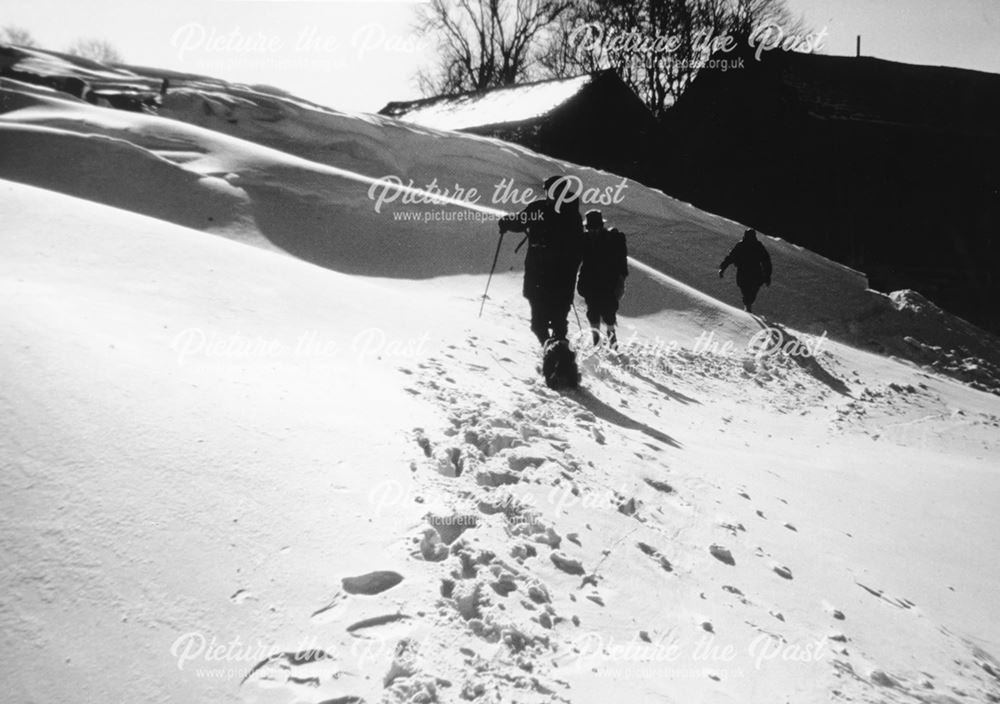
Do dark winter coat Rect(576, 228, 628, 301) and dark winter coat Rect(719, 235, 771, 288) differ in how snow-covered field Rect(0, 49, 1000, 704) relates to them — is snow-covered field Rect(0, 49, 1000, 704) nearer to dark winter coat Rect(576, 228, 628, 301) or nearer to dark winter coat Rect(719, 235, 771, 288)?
dark winter coat Rect(576, 228, 628, 301)

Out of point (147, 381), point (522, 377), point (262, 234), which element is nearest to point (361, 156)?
point (262, 234)

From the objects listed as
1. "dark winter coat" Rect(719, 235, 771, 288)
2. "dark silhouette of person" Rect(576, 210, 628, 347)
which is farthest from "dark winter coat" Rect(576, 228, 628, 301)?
"dark winter coat" Rect(719, 235, 771, 288)

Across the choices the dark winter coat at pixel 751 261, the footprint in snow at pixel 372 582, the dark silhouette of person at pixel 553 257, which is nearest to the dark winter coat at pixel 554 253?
the dark silhouette of person at pixel 553 257

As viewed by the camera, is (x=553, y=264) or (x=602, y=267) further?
(x=602, y=267)

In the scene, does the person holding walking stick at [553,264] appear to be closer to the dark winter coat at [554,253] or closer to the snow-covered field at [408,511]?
the dark winter coat at [554,253]

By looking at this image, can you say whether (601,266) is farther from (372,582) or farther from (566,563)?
(372,582)

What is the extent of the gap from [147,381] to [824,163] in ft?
78.3

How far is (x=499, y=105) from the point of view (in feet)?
71.2

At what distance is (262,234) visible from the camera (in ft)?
28.9

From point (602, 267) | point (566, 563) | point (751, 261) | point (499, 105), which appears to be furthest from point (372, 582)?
point (499, 105)

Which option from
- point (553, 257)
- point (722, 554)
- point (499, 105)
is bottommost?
point (722, 554)

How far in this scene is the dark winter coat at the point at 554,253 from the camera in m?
5.71

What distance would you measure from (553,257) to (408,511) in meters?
3.48

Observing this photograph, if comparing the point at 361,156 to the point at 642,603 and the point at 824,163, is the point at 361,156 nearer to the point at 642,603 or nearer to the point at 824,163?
the point at 642,603
